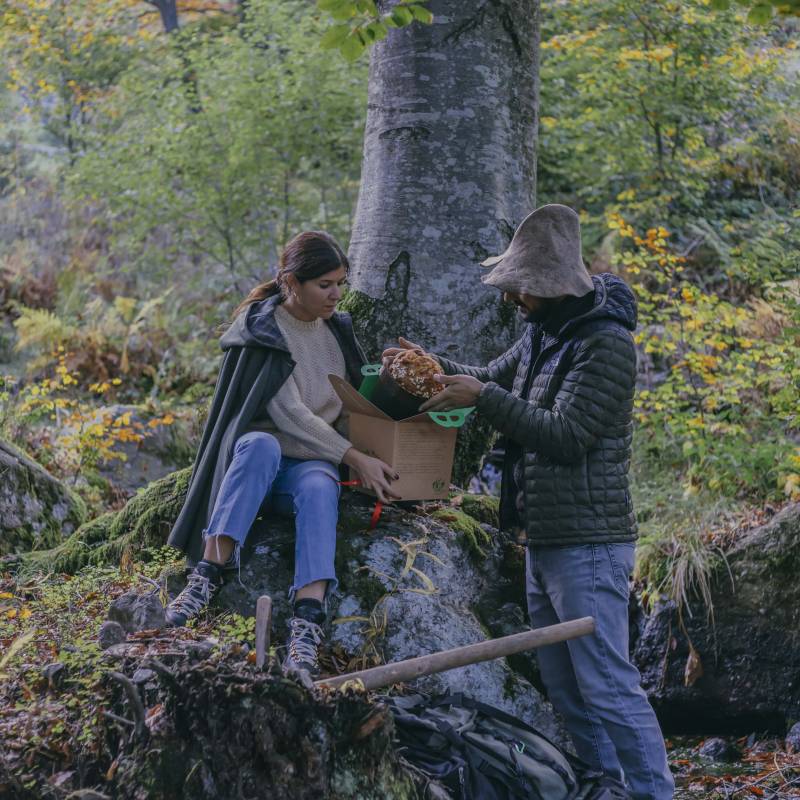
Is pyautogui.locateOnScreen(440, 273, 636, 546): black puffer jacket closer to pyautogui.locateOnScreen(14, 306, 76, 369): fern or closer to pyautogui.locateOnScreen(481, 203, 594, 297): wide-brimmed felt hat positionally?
pyautogui.locateOnScreen(481, 203, 594, 297): wide-brimmed felt hat

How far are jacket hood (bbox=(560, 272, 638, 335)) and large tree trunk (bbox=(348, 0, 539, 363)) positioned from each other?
138 centimetres

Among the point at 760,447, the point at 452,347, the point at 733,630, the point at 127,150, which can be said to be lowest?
the point at 733,630

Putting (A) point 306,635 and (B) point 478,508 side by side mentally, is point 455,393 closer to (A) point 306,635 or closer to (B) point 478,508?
(A) point 306,635

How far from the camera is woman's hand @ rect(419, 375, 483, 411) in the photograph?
149 inches

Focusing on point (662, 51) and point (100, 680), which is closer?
point (100, 680)

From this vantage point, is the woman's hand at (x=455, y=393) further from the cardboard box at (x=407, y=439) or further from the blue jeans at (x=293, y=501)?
the blue jeans at (x=293, y=501)

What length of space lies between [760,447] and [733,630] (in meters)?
1.48

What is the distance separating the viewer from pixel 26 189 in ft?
52.7

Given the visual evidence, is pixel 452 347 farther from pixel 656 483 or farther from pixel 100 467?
pixel 100 467

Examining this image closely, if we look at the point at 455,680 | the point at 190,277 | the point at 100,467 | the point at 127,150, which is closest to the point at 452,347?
the point at 455,680

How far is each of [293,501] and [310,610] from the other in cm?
51

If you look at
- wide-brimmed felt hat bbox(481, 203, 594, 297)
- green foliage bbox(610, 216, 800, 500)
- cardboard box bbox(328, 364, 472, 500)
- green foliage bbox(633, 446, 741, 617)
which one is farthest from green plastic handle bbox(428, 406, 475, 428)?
green foliage bbox(610, 216, 800, 500)

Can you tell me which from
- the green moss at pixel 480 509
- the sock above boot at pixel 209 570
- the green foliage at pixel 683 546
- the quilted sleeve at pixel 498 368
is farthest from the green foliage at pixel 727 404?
the sock above boot at pixel 209 570

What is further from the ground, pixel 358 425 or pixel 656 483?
pixel 358 425
